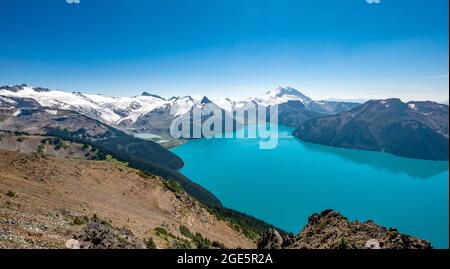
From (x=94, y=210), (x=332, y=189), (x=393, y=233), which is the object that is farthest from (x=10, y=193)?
(x=332, y=189)

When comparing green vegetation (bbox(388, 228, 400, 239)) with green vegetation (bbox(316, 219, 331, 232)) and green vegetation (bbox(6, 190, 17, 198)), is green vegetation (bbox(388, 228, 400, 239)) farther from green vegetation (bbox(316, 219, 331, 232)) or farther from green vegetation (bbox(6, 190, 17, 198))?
green vegetation (bbox(6, 190, 17, 198))

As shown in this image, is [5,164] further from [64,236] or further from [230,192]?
[230,192]

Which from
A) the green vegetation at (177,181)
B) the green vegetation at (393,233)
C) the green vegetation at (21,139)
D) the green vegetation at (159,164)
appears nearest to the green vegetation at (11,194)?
the green vegetation at (177,181)

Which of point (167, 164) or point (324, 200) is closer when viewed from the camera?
point (324, 200)

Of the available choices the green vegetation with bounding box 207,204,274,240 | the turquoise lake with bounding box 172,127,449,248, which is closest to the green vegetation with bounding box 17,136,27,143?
the turquoise lake with bounding box 172,127,449,248

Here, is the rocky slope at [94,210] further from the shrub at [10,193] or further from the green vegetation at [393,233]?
the green vegetation at [393,233]
